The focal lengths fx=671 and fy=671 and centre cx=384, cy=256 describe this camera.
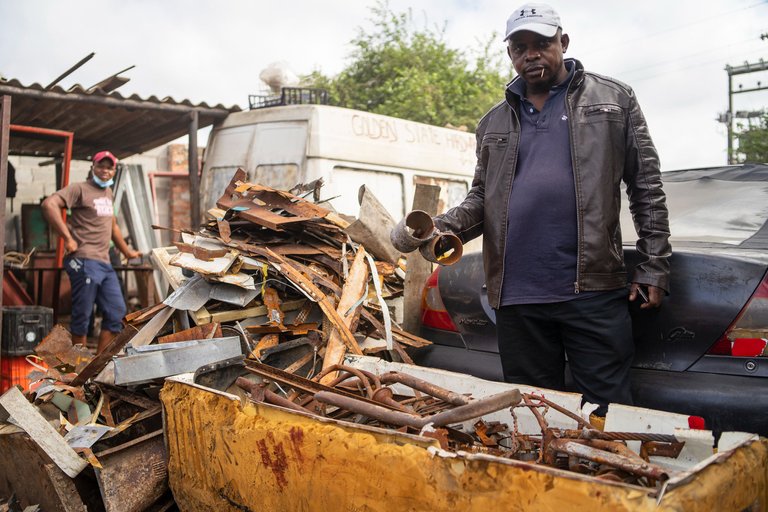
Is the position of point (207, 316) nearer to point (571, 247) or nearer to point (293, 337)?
point (293, 337)

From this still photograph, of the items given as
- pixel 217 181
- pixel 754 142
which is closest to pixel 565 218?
pixel 217 181

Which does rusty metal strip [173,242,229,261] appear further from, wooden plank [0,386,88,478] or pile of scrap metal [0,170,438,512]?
wooden plank [0,386,88,478]

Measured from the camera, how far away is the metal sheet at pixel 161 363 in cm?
307

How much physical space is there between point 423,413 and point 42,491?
6.07ft

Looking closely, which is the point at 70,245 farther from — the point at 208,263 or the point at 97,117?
the point at 208,263

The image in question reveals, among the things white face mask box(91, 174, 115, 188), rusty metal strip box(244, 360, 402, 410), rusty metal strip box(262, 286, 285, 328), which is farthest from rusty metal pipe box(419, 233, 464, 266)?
white face mask box(91, 174, 115, 188)

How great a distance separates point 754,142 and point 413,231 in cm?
2198

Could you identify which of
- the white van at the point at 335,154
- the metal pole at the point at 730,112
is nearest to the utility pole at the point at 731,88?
the metal pole at the point at 730,112

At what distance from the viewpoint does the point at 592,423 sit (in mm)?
2359

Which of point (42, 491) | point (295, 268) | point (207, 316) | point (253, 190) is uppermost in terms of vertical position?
point (253, 190)

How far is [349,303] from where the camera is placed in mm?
3867

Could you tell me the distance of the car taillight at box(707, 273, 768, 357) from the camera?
2291 mm

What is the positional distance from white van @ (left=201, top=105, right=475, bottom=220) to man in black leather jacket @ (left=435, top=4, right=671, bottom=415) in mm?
4337

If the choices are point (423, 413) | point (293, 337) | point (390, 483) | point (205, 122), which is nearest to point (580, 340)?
point (423, 413)
